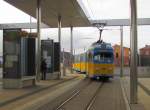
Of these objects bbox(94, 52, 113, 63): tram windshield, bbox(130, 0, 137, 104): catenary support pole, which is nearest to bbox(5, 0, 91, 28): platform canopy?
bbox(94, 52, 113, 63): tram windshield

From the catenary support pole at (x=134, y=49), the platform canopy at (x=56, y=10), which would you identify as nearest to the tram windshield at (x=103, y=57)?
the platform canopy at (x=56, y=10)

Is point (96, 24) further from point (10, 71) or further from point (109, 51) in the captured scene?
point (10, 71)

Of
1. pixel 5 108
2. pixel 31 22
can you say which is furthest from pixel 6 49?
pixel 31 22

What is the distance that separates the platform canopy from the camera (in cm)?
3972

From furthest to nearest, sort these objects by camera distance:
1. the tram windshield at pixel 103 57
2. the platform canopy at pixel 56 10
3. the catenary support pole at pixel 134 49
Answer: the tram windshield at pixel 103 57, the platform canopy at pixel 56 10, the catenary support pole at pixel 134 49

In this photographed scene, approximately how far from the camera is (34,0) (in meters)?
38.5

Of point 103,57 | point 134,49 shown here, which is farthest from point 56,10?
point 134,49

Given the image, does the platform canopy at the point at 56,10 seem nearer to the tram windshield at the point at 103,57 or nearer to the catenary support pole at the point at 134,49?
the tram windshield at the point at 103,57

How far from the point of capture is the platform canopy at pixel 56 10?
39.7 m

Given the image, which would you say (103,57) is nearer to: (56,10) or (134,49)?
(56,10)

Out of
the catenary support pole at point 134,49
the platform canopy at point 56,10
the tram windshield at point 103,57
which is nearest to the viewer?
the catenary support pole at point 134,49

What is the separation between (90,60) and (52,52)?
496 centimetres

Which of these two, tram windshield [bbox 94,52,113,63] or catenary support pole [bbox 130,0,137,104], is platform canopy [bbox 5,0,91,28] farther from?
catenary support pole [bbox 130,0,137,104]

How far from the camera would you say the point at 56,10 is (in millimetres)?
44750
